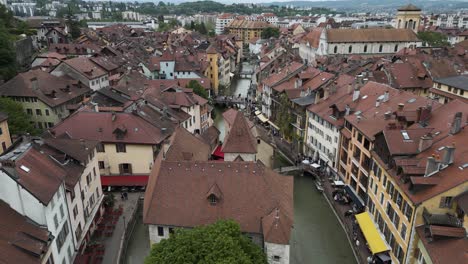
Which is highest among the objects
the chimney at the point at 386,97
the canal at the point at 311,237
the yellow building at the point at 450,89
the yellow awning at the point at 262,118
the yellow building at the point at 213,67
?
the chimney at the point at 386,97

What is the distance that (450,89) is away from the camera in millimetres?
62281

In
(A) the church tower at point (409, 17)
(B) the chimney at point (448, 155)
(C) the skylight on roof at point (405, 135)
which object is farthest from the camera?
(A) the church tower at point (409, 17)

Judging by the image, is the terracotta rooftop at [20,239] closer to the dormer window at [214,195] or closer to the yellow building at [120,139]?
the dormer window at [214,195]

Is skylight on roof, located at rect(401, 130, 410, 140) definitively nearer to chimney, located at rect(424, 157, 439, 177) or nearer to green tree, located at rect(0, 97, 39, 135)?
chimney, located at rect(424, 157, 439, 177)

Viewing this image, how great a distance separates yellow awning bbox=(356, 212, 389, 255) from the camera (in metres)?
36.5

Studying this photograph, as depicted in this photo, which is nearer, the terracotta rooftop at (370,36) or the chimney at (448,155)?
the chimney at (448,155)

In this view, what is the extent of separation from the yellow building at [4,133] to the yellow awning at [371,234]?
146 ft

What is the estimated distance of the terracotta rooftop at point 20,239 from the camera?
24.6 metres

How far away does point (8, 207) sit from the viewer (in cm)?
2745

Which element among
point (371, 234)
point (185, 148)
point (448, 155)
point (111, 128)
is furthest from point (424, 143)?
point (111, 128)

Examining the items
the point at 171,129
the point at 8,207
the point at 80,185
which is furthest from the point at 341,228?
the point at 8,207

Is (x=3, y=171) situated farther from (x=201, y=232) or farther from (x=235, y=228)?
(x=235, y=228)

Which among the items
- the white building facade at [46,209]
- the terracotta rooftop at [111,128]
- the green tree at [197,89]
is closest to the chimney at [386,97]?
the terracotta rooftop at [111,128]

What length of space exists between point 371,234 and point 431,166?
1064cm
